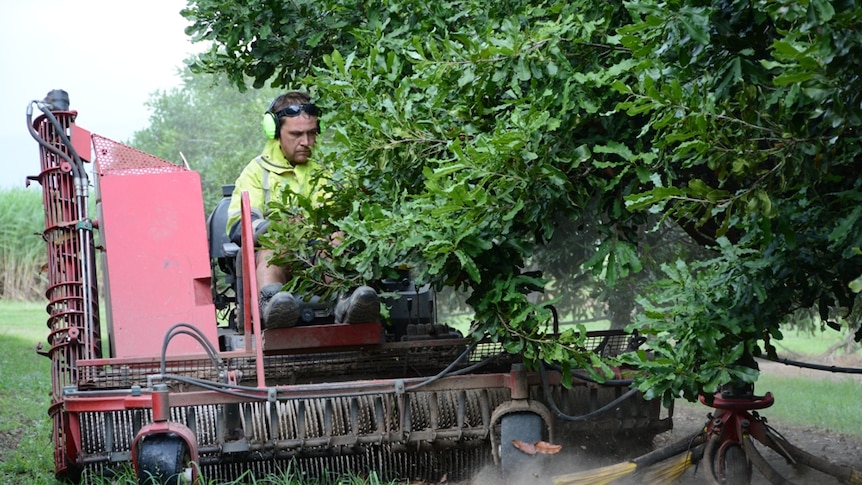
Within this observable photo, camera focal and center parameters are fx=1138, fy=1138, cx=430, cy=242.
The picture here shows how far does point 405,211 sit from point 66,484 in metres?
2.34

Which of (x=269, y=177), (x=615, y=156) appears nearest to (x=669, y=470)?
(x=615, y=156)

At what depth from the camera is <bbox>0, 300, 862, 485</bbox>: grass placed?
6.47m

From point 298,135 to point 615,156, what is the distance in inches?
95.1

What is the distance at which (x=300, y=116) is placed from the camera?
681 cm

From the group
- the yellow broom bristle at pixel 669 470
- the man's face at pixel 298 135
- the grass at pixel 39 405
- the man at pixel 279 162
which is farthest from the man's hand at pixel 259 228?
the yellow broom bristle at pixel 669 470

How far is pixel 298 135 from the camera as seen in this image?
684 cm

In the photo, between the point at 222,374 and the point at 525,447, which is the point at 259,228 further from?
the point at 525,447

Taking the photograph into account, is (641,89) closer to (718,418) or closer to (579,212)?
(579,212)

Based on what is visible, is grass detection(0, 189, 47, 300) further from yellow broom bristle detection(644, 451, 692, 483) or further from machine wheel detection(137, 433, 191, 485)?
yellow broom bristle detection(644, 451, 692, 483)

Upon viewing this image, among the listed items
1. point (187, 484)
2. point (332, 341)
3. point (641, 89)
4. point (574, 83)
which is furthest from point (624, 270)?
point (187, 484)

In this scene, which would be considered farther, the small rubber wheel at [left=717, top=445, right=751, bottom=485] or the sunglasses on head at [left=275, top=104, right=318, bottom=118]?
the sunglasses on head at [left=275, top=104, right=318, bottom=118]

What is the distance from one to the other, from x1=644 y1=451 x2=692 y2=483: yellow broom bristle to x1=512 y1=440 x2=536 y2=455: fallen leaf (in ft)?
1.97

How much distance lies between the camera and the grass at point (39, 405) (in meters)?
6.47

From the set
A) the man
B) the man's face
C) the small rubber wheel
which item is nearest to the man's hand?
the man
